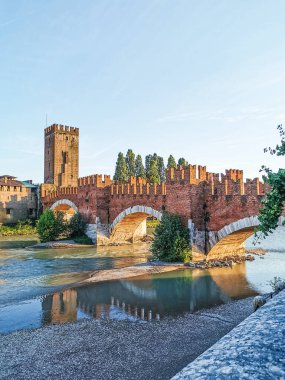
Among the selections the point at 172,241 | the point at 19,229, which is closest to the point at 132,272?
the point at 172,241

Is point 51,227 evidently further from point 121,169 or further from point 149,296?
point 121,169

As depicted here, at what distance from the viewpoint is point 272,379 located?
11.5 ft

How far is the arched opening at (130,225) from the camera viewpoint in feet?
93.6

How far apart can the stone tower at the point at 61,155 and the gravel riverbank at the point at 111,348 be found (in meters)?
52.0

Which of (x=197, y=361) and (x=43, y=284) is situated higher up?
(x=197, y=361)

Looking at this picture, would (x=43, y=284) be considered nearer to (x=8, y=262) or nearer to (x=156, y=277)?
(x=156, y=277)

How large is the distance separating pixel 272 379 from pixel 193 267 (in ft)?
52.4

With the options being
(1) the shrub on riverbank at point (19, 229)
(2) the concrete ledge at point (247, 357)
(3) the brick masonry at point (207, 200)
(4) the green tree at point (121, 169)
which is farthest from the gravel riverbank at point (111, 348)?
(4) the green tree at point (121, 169)

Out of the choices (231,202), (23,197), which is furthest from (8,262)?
(23,197)

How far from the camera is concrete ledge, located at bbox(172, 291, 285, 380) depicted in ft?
12.1

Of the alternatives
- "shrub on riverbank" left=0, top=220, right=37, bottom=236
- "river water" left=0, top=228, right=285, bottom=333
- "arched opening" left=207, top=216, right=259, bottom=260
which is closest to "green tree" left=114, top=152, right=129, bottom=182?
"shrub on riverbank" left=0, top=220, right=37, bottom=236

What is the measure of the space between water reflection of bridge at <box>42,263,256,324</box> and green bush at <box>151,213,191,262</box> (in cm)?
197

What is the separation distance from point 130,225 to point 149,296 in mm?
18446

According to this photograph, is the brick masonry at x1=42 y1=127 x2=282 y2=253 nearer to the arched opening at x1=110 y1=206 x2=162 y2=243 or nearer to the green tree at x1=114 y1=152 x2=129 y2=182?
A: the arched opening at x1=110 y1=206 x2=162 y2=243
